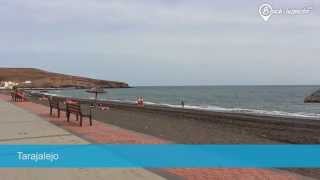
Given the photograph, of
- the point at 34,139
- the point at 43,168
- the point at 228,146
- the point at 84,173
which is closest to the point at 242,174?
the point at 84,173

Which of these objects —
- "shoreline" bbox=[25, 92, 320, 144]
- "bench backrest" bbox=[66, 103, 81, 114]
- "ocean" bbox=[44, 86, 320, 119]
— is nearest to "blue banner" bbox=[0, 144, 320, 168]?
"shoreline" bbox=[25, 92, 320, 144]

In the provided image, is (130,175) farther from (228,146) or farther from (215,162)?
(228,146)

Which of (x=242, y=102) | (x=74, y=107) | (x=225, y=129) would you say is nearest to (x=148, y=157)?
(x=74, y=107)

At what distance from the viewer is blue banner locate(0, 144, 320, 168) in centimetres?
975

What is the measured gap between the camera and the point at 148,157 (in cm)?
1052

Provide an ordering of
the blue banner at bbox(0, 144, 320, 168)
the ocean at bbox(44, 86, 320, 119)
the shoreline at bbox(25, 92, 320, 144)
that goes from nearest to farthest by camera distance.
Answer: the blue banner at bbox(0, 144, 320, 168) < the shoreline at bbox(25, 92, 320, 144) < the ocean at bbox(44, 86, 320, 119)

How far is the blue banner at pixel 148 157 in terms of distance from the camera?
9.75m

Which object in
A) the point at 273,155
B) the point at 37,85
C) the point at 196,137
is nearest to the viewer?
the point at 273,155

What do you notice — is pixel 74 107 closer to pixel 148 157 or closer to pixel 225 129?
pixel 225 129

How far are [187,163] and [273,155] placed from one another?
273cm

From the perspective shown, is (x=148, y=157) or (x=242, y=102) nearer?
(x=148, y=157)

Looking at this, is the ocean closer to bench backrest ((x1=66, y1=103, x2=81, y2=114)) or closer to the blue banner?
bench backrest ((x1=66, y1=103, x2=81, y2=114))

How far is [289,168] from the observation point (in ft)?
32.2

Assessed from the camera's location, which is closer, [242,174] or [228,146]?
[242,174]
